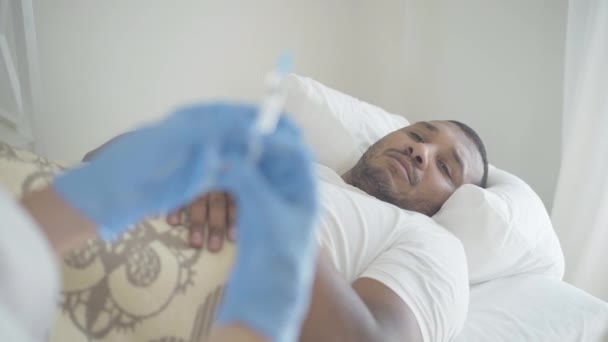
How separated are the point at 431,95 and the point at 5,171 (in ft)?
4.91

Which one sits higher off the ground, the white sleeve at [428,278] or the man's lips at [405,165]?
the man's lips at [405,165]

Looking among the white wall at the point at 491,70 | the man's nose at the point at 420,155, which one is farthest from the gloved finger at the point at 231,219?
the white wall at the point at 491,70

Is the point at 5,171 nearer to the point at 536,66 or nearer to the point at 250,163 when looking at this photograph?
the point at 250,163

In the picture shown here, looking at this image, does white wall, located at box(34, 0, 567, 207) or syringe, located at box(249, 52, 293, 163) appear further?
white wall, located at box(34, 0, 567, 207)

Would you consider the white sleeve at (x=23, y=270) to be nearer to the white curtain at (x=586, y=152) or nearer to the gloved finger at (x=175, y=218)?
the gloved finger at (x=175, y=218)

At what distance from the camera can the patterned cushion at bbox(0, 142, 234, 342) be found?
1.87 feet

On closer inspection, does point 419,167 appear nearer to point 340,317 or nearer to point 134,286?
point 340,317

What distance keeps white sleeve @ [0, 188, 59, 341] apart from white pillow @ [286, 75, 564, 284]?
0.84 m

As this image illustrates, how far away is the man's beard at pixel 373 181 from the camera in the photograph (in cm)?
110

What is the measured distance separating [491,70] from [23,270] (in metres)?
1.57

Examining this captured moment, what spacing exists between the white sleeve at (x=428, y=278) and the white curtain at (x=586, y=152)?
0.67m

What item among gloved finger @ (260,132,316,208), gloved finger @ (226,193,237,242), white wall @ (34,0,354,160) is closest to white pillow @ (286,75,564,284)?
white wall @ (34,0,354,160)

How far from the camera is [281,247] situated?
277mm

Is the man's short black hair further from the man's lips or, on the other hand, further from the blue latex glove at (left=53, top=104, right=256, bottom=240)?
the blue latex glove at (left=53, top=104, right=256, bottom=240)
